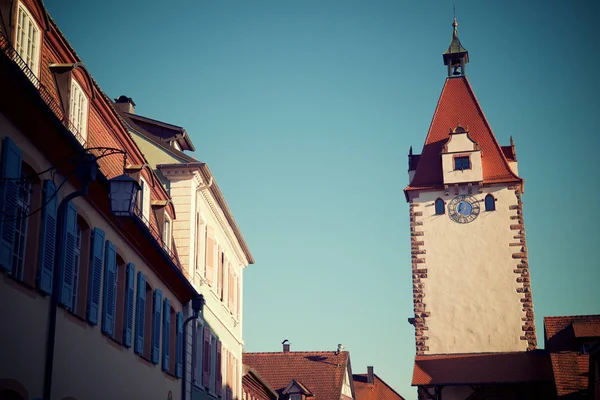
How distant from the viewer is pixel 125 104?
28062 mm

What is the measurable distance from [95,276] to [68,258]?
5.14 ft

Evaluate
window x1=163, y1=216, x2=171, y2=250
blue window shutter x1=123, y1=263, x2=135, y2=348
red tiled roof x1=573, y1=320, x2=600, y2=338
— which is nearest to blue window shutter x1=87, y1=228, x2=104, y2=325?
blue window shutter x1=123, y1=263, x2=135, y2=348

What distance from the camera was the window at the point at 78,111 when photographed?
51.0 ft

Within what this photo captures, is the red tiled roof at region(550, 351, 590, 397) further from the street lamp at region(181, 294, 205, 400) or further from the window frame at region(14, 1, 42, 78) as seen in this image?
the window frame at region(14, 1, 42, 78)

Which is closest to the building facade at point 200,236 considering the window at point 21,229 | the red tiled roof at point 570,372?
the window at point 21,229

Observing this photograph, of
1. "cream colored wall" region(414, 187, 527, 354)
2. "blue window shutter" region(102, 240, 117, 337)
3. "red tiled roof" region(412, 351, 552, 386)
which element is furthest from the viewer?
"cream colored wall" region(414, 187, 527, 354)

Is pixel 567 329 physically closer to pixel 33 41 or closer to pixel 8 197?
pixel 33 41

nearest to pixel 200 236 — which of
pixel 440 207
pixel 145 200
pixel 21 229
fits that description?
pixel 145 200

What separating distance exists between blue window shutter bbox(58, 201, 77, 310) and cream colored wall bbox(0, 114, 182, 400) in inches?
9.4

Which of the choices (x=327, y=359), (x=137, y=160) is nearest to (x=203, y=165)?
(x=137, y=160)

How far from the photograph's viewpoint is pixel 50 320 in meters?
12.4

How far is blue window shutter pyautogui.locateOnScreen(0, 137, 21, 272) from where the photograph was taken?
11109 mm

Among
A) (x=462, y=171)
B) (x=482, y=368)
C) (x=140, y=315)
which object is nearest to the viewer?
(x=140, y=315)

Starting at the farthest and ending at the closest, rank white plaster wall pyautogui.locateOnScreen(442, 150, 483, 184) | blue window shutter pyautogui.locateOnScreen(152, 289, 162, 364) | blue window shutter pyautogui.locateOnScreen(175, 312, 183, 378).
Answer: white plaster wall pyautogui.locateOnScreen(442, 150, 483, 184) < blue window shutter pyautogui.locateOnScreen(175, 312, 183, 378) < blue window shutter pyautogui.locateOnScreen(152, 289, 162, 364)
